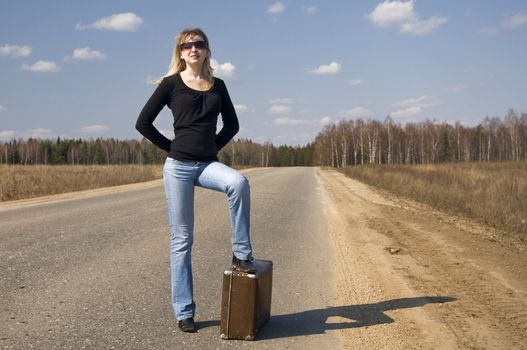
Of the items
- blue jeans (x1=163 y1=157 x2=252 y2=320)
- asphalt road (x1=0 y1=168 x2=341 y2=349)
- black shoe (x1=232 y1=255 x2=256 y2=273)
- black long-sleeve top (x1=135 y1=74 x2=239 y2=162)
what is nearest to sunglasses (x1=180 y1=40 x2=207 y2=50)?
black long-sleeve top (x1=135 y1=74 x2=239 y2=162)

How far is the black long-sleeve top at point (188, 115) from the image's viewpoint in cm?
346

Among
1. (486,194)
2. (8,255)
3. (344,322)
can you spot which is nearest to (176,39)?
(344,322)

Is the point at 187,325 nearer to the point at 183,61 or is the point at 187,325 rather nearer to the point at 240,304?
the point at 240,304

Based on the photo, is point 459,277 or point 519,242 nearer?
point 459,277

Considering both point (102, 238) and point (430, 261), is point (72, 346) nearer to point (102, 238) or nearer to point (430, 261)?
point (102, 238)

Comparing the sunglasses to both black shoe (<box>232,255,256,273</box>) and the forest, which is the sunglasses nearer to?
black shoe (<box>232,255,256,273</box>)

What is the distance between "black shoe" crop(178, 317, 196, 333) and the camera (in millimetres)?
3609

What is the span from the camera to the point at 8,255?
6.14 m

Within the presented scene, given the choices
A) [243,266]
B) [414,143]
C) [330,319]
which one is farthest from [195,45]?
[414,143]

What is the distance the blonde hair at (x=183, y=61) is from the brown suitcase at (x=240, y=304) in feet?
4.66

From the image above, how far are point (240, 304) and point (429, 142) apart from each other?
10061 centimetres

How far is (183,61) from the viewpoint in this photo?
3.63 metres

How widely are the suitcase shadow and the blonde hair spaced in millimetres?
1952

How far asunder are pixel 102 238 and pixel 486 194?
1322 cm
